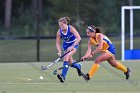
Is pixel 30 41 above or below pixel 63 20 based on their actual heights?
below

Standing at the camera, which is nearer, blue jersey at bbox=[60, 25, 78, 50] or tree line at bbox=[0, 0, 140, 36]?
blue jersey at bbox=[60, 25, 78, 50]

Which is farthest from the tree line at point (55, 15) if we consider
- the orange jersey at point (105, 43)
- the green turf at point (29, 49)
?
the orange jersey at point (105, 43)

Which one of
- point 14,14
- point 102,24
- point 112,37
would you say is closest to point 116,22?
point 102,24

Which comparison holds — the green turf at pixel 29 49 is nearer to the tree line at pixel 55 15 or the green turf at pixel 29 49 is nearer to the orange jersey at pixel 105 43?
the tree line at pixel 55 15

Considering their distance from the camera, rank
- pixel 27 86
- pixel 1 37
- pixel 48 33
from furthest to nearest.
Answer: pixel 48 33, pixel 1 37, pixel 27 86

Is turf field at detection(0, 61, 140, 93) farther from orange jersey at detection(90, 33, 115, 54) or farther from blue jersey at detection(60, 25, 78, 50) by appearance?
blue jersey at detection(60, 25, 78, 50)

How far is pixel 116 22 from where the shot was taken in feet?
110

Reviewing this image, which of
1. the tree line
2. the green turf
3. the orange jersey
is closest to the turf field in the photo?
the orange jersey

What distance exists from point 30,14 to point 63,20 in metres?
19.7

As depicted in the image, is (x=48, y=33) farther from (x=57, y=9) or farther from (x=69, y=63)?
(x=69, y=63)

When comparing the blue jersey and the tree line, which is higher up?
the blue jersey

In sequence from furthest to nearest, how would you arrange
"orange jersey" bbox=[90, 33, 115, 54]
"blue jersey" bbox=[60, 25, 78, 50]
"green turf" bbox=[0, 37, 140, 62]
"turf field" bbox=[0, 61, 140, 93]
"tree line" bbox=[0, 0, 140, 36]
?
1. "tree line" bbox=[0, 0, 140, 36]
2. "green turf" bbox=[0, 37, 140, 62]
3. "blue jersey" bbox=[60, 25, 78, 50]
4. "orange jersey" bbox=[90, 33, 115, 54]
5. "turf field" bbox=[0, 61, 140, 93]

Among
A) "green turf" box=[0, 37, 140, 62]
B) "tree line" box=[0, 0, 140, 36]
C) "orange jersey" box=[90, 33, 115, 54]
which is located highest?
"orange jersey" box=[90, 33, 115, 54]

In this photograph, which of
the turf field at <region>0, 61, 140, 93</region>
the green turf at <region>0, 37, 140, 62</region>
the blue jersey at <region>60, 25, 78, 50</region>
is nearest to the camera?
the turf field at <region>0, 61, 140, 93</region>
